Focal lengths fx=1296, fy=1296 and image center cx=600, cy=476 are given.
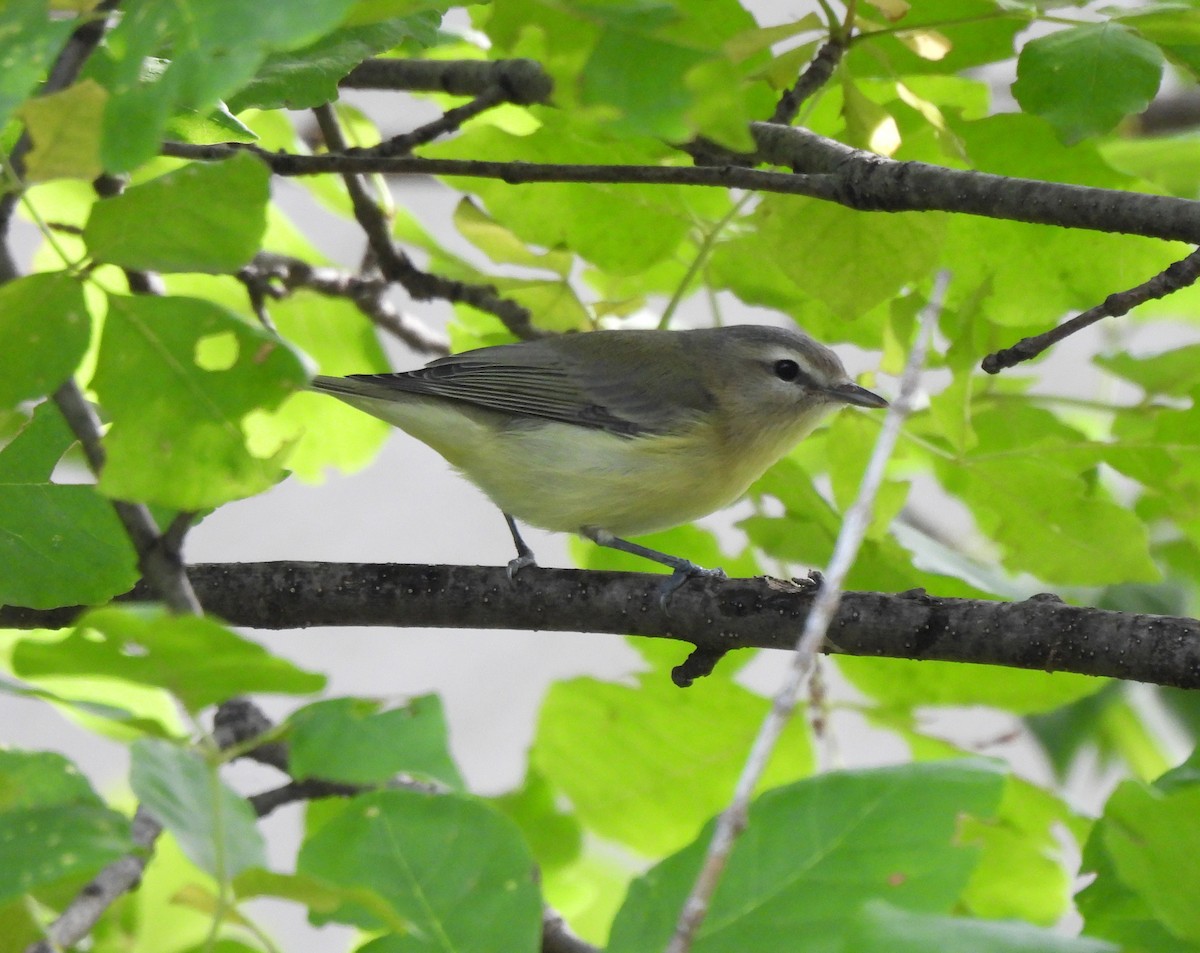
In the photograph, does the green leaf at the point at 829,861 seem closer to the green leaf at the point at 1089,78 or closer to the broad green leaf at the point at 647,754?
the green leaf at the point at 1089,78

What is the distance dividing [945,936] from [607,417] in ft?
8.16

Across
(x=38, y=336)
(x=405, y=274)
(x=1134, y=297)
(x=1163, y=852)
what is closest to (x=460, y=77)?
(x=405, y=274)

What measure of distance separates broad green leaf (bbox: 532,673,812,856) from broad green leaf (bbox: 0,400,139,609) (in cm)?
85

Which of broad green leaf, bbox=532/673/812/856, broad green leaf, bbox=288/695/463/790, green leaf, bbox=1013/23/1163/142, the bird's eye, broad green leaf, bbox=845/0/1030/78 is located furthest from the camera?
the bird's eye

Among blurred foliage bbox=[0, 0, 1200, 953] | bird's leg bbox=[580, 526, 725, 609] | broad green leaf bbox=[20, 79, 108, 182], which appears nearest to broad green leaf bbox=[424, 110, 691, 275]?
blurred foliage bbox=[0, 0, 1200, 953]

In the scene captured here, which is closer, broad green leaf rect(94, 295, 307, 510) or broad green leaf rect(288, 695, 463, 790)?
broad green leaf rect(288, 695, 463, 790)

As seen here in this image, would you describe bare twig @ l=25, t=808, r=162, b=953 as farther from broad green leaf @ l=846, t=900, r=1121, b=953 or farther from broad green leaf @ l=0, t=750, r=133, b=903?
broad green leaf @ l=846, t=900, r=1121, b=953

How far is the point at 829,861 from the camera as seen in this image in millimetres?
952

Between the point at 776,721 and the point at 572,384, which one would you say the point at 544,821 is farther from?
the point at 572,384

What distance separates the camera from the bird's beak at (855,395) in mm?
2957

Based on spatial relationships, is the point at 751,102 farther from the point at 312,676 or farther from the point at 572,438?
the point at 312,676

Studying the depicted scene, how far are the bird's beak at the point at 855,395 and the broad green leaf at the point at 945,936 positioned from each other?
2144 mm

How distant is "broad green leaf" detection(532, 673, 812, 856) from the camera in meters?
2.05

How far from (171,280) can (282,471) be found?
1.52 m
